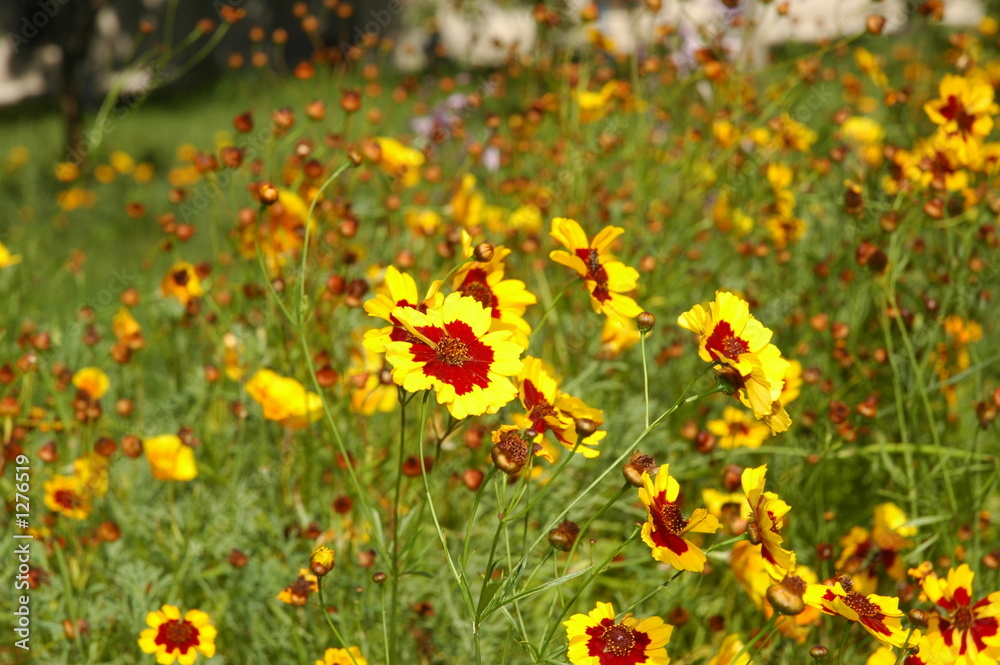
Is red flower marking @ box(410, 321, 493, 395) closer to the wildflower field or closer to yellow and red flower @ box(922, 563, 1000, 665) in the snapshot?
the wildflower field

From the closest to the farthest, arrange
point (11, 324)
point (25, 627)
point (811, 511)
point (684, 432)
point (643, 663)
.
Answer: point (643, 663) → point (25, 627) → point (684, 432) → point (811, 511) → point (11, 324)

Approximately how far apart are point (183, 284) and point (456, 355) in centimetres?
96

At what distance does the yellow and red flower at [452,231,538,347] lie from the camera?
1.13 metres

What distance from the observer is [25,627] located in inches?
59.1

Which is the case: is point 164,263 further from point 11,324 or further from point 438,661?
point 438,661

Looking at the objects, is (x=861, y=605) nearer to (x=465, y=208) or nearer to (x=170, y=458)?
(x=170, y=458)

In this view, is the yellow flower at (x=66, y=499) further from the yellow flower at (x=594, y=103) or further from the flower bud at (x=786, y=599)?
the yellow flower at (x=594, y=103)

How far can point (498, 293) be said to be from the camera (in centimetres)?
115

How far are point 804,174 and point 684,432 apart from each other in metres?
1.51

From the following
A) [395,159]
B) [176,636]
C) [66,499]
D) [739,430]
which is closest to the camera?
[176,636]

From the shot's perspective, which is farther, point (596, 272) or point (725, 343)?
point (596, 272)

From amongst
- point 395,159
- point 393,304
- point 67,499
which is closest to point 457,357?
point 393,304

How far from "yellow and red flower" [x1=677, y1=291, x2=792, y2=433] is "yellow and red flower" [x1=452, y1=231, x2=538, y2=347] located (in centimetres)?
23

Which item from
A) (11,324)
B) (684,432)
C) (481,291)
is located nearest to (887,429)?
(684,432)
